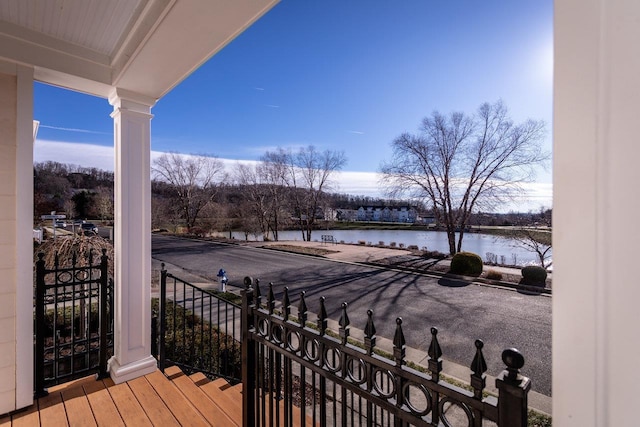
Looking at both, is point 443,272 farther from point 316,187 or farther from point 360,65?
point 316,187

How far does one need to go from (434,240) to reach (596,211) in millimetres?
13070

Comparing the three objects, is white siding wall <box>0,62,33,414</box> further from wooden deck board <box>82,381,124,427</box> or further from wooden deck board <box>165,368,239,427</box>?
wooden deck board <box>165,368,239,427</box>

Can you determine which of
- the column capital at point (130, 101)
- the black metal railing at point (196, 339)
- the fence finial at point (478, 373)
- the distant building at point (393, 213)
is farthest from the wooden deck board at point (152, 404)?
the distant building at point (393, 213)

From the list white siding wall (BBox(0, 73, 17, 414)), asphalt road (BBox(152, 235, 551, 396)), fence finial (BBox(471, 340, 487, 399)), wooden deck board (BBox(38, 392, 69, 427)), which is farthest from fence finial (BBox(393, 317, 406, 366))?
asphalt road (BBox(152, 235, 551, 396))

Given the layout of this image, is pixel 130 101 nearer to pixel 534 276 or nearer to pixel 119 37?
pixel 119 37

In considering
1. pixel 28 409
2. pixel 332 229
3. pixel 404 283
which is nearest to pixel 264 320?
pixel 28 409

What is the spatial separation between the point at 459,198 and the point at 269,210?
10.7m

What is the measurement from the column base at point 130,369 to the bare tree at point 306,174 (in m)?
16.2

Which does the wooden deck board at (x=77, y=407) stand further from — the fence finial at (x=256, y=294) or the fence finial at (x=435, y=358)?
the fence finial at (x=435, y=358)

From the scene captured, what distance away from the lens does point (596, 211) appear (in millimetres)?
392

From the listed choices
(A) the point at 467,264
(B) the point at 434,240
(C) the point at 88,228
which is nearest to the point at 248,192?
(B) the point at 434,240

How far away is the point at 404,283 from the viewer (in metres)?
7.84

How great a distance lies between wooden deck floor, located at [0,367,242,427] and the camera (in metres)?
1.55

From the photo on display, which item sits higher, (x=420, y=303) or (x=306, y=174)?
(x=306, y=174)
